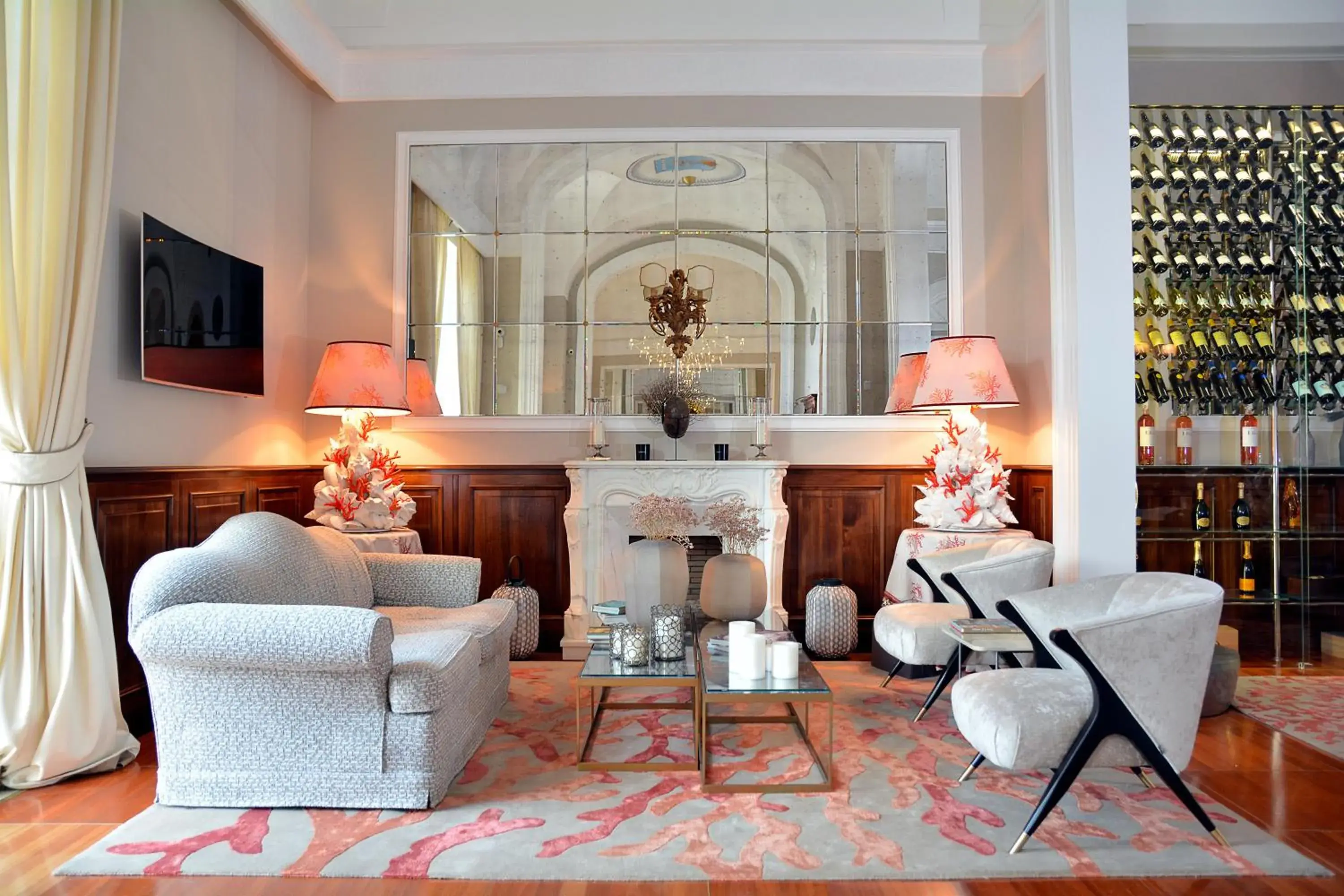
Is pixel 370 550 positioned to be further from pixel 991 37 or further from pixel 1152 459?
pixel 991 37

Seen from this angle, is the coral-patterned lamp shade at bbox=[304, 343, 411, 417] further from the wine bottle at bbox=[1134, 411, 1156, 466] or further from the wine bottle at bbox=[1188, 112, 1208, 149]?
the wine bottle at bbox=[1188, 112, 1208, 149]

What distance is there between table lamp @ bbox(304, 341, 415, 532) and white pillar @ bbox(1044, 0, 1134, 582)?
335cm

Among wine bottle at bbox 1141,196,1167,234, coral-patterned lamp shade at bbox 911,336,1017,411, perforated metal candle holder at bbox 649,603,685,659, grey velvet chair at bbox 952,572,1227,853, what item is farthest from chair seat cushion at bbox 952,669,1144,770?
wine bottle at bbox 1141,196,1167,234

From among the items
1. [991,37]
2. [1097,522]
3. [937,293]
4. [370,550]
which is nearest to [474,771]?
[370,550]

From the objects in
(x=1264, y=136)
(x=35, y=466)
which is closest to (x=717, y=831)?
(x=35, y=466)

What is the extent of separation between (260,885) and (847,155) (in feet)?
15.4

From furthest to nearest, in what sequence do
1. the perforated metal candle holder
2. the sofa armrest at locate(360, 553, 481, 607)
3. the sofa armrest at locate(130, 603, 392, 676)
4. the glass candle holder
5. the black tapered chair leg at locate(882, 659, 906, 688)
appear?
1. the black tapered chair leg at locate(882, 659, 906, 688)
2. the sofa armrest at locate(360, 553, 481, 607)
3. the perforated metal candle holder
4. the glass candle holder
5. the sofa armrest at locate(130, 603, 392, 676)

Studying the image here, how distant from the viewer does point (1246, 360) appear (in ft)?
15.1

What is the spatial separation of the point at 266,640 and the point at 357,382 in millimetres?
2214

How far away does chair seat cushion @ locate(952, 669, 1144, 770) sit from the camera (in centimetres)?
231

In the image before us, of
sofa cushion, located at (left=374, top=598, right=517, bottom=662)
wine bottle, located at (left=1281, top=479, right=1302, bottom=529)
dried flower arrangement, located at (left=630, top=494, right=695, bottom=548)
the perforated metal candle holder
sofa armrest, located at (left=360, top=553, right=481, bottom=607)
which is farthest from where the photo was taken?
wine bottle, located at (left=1281, top=479, right=1302, bottom=529)

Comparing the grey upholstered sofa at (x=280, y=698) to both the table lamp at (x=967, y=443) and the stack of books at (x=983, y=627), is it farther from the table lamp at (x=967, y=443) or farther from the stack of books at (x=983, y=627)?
the table lamp at (x=967, y=443)

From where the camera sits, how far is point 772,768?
289 centimetres

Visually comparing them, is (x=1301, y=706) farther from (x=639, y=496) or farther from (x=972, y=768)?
(x=639, y=496)
